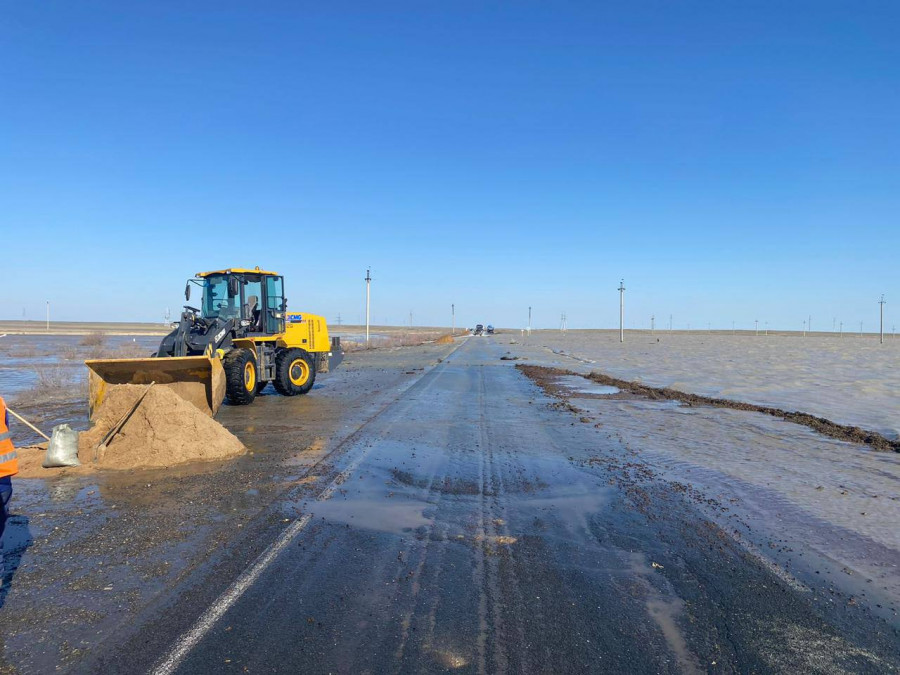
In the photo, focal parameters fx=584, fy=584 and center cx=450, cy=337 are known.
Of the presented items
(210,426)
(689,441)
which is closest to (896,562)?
(689,441)

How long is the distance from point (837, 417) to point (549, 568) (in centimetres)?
1265

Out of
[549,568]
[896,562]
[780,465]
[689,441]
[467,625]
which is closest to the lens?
[467,625]

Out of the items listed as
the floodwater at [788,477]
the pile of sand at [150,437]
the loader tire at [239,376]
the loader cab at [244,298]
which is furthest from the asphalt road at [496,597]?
the loader cab at [244,298]

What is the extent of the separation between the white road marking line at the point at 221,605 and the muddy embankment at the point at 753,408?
33.5 ft

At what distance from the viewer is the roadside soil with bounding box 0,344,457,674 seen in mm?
3850

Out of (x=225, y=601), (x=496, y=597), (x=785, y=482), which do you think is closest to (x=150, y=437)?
(x=225, y=601)

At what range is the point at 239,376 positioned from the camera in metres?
13.7

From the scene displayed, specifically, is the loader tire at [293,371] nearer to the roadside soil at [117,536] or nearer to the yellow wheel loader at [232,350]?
the yellow wheel loader at [232,350]

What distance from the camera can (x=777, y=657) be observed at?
11.7 ft

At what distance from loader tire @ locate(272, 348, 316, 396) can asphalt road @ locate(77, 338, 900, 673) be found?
30.1 feet

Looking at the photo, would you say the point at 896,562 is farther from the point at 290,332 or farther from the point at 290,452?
the point at 290,332

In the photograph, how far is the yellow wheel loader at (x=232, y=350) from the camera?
11547 millimetres

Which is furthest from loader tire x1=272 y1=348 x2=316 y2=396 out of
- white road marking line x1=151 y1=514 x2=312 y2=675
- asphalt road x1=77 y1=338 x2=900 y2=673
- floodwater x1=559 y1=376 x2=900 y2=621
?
white road marking line x1=151 y1=514 x2=312 y2=675

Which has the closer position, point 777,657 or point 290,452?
point 777,657
